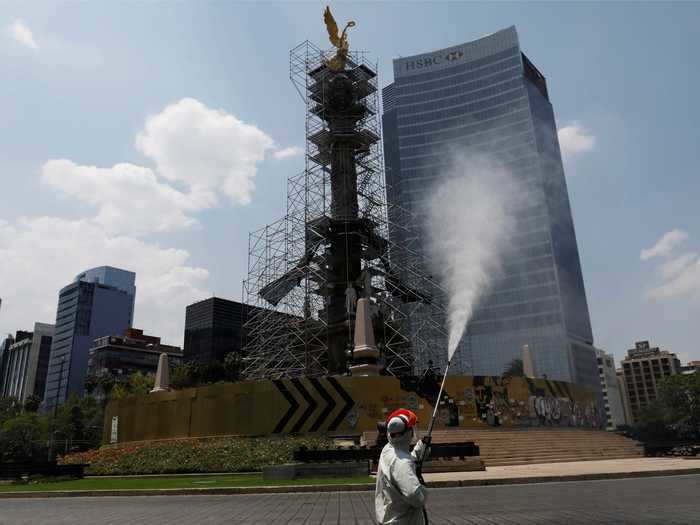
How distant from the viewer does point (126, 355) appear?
145 meters

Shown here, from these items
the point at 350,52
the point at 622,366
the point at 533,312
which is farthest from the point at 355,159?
the point at 622,366

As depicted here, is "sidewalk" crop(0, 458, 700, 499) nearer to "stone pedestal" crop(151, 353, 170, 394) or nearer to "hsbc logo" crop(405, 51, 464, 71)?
"stone pedestal" crop(151, 353, 170, 394)

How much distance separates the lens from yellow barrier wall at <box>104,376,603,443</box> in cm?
2995

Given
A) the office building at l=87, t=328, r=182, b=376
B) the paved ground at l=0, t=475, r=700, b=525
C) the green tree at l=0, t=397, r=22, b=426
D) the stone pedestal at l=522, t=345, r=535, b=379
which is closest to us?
the paved ground at l=0, t=475, r=700, b=525

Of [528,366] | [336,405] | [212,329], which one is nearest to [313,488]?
[336,405]

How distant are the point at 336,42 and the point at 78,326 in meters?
149

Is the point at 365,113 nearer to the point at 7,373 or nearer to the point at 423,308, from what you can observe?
the point at 423,308

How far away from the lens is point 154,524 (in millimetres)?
10312

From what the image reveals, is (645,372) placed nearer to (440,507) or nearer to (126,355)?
(126,355)

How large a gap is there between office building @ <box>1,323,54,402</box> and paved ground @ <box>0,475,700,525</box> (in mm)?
186268

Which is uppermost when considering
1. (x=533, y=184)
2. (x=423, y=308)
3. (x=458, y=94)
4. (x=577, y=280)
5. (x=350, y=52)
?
(x=458, y=94)

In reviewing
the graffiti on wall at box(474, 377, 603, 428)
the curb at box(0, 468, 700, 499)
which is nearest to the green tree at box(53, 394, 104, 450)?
the graffiti on wall at box(474, 377, 603, 428)

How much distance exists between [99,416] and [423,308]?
5487 cm

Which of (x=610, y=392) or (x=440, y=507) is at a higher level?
(x=610, y=392)
